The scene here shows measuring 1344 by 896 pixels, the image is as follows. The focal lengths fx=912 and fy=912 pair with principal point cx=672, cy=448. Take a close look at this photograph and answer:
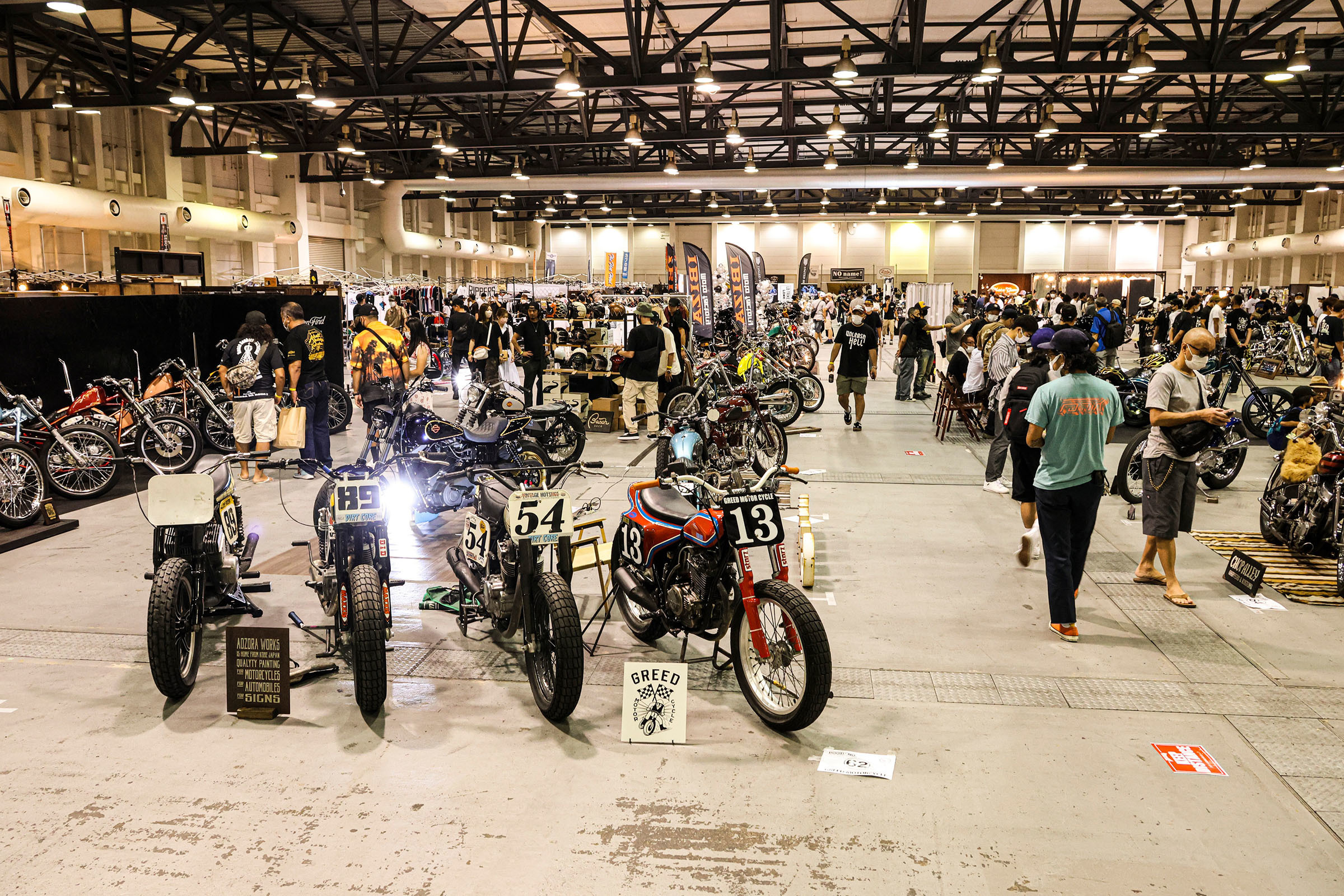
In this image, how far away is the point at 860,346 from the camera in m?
11.6

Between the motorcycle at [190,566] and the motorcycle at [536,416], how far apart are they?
200 centimetres

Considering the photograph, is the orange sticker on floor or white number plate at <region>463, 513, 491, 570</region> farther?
white number plate at <region>463, 513, 491, 570</region>

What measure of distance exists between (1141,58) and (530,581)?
1024cm

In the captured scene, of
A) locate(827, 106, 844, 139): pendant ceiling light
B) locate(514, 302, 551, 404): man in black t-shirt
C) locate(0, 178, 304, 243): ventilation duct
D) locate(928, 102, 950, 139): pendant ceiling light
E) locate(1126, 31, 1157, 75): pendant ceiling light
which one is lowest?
locate(514, 302, 551, 404): man in black t-shirt

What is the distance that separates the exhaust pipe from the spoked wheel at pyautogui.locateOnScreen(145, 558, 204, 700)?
2.00 meters

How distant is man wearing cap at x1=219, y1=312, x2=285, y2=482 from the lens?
852 centimetres

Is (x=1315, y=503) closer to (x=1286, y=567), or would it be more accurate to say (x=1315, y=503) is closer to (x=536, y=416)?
(x=1286, y=567)

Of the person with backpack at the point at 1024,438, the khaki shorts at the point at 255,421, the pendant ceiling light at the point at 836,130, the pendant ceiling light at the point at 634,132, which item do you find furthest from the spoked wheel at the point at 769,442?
the pendant ceiling light at the point at 634,132

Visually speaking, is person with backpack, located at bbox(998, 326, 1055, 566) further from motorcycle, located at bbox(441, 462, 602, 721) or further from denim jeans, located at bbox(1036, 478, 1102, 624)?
motorcycle, located at bbox(441, 462, 602, 721)

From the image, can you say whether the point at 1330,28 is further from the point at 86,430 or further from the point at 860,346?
the point at 86,430

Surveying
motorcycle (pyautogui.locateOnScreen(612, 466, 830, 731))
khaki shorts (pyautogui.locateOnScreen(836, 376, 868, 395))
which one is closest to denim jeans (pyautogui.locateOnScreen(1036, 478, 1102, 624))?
motorcycle (pyautogui.locateOnScreen(612, 466, 830, 731))

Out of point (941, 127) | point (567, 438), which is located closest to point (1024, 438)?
point (567, 438)

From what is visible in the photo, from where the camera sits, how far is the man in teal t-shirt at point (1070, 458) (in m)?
4.77

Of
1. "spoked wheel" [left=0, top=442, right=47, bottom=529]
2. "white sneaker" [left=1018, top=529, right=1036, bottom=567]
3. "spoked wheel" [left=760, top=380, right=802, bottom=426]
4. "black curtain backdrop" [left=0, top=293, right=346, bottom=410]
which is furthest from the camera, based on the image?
"spoked wheel" [left=760, top=380, right=802, bottom=426]
